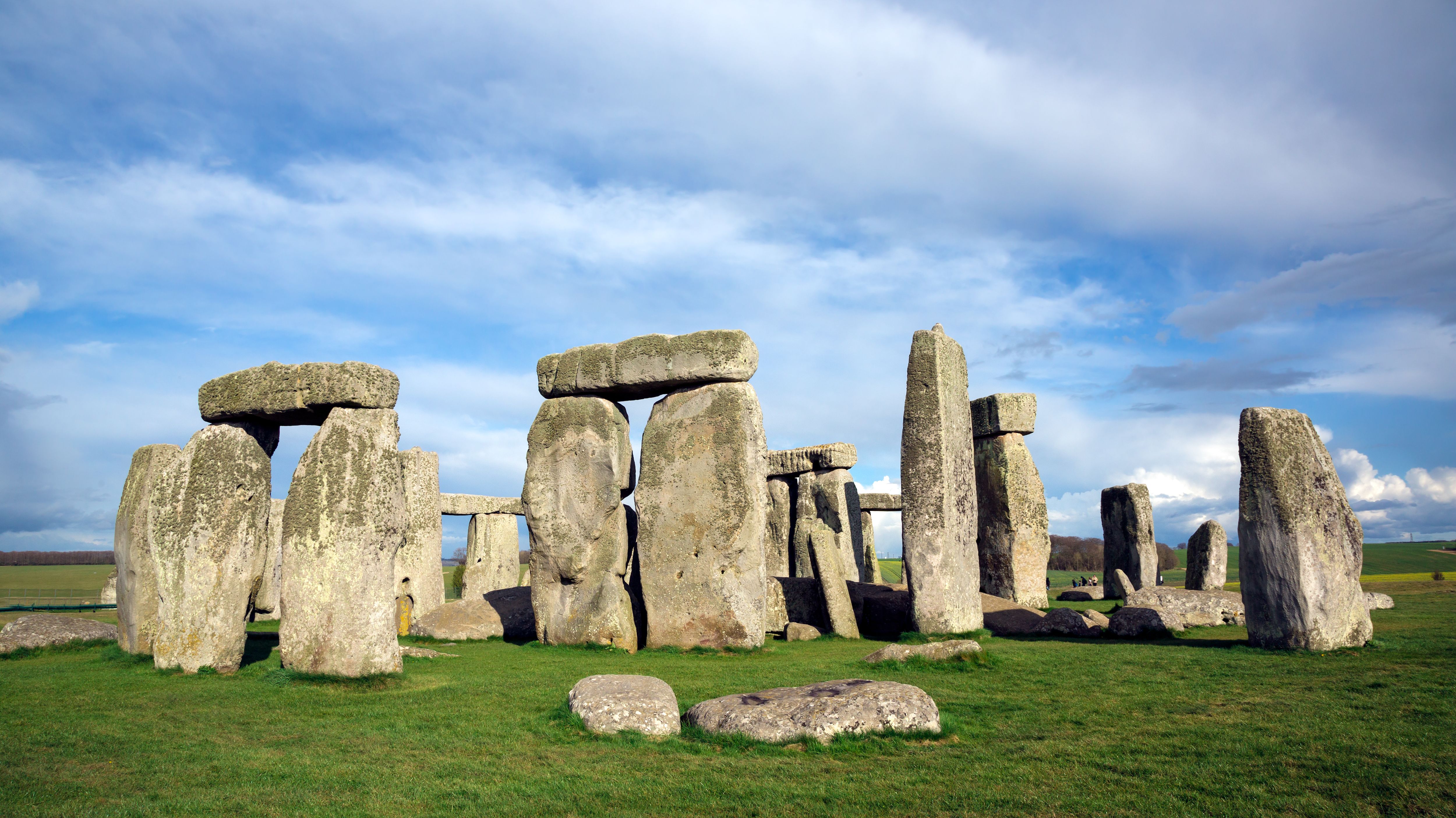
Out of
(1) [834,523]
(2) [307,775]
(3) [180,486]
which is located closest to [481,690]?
(2) [307,775]

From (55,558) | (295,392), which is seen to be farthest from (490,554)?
(55,558)

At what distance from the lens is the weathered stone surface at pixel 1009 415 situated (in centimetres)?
1733

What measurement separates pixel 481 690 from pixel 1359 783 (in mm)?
7005

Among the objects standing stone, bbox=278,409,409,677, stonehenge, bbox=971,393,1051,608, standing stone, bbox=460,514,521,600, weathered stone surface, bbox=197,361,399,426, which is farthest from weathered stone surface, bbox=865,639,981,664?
standing stone, bbox=460,514,521,600

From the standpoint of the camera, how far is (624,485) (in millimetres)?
13242

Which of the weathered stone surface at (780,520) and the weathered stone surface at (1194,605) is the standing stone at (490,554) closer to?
the weathered stone surface at (780,520)

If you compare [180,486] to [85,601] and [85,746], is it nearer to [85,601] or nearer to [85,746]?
[85,746]

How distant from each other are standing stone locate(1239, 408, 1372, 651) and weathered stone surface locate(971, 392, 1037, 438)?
757cm

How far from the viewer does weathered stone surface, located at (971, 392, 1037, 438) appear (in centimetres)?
1733

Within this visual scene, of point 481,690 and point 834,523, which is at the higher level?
point 834,523

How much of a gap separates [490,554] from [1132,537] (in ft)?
55.0

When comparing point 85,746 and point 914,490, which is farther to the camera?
point 914,490

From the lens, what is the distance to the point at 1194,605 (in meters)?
12.8

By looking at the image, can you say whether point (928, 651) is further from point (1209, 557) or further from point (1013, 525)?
point (1209, 557)
